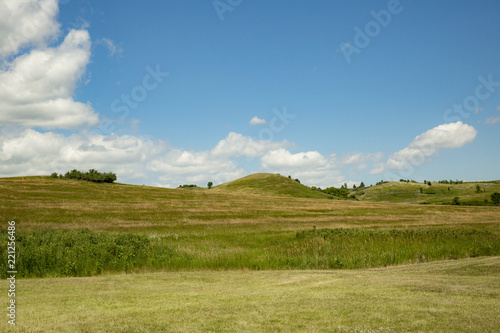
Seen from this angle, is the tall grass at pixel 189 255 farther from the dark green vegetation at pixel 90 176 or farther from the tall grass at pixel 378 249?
the dark green vegetation at pixel 90 176

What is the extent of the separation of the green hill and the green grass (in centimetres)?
11839

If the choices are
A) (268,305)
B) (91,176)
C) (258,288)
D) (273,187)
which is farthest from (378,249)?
(273,187)

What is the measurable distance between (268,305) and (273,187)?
13505 cm

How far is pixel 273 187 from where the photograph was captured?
467 ft

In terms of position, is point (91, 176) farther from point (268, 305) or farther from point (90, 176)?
point (268, 305)

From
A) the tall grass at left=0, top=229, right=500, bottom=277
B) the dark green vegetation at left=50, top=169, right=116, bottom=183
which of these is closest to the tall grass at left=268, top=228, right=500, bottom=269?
the tall grass at left=0, top=229, right=500, bottom=277

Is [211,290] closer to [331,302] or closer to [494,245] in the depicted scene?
[331,302]

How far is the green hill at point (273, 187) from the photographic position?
132 metres

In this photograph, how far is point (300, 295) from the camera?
28.0 feet

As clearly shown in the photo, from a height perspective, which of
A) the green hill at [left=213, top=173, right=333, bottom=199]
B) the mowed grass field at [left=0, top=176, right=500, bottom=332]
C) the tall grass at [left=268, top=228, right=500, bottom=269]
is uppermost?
the green hill at [left=213, top=173, right=333, bottom=199]

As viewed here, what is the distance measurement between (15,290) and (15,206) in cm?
3997

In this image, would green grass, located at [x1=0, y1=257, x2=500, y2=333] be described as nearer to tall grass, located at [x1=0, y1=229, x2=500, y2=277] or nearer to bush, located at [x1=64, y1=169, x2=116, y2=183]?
tall grass, located at [x1=0, y1=229, x2=500, y2=277]

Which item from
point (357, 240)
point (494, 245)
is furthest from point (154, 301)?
point (494, 245)

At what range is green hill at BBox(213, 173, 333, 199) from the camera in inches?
5207
